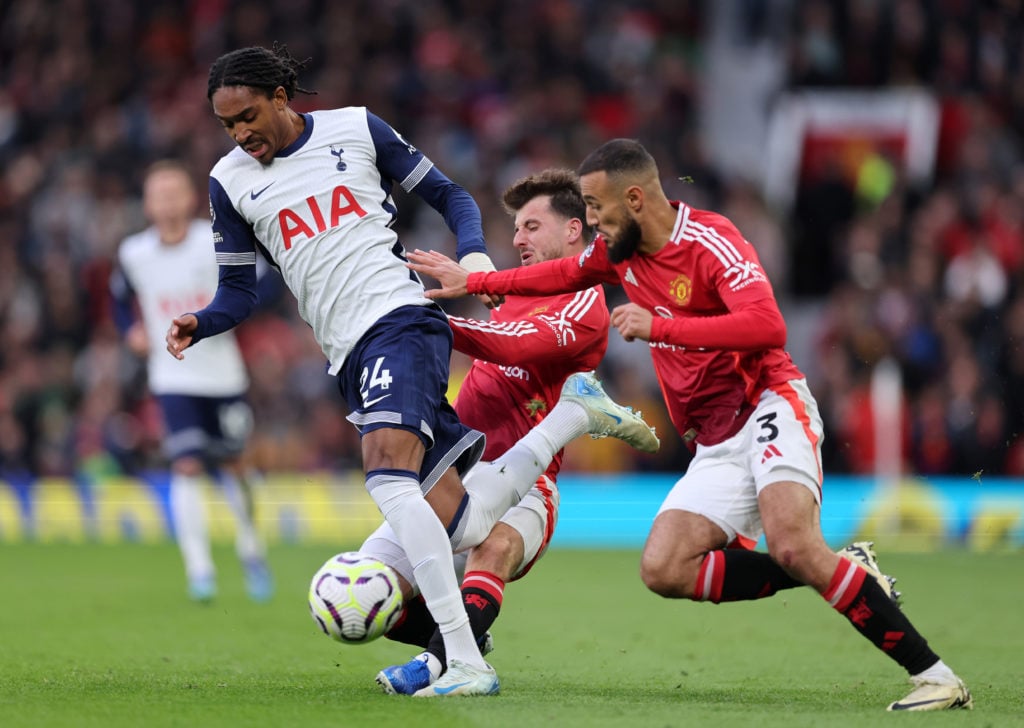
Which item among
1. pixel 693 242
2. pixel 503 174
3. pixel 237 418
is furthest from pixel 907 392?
pixel 693 242

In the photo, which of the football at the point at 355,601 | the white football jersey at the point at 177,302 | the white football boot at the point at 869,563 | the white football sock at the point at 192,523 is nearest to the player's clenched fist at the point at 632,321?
the white football boot at the point at 869,563

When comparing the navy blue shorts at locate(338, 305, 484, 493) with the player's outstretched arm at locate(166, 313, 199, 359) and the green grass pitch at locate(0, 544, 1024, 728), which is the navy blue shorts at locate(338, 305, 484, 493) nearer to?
the player's outstretched arm at locate(166, 313, 199, 359)

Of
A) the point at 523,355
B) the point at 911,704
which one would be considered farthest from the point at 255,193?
the point at 911,704

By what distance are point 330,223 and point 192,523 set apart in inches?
184

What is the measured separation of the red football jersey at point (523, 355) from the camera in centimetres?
646

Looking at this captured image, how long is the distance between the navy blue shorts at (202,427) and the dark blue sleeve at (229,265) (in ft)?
14.1

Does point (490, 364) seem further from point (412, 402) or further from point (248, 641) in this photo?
point (248, 641)

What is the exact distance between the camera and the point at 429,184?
6.36 m

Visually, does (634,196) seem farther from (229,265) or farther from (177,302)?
(177,302)

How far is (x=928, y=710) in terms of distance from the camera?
5461mm

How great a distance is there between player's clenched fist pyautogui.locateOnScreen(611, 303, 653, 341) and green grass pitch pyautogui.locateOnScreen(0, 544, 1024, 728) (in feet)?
4.53

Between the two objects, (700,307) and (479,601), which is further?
(479,601)

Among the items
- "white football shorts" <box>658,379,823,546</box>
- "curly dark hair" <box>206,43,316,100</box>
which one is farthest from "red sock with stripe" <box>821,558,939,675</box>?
"curly dark hair" <box>206,43,316,100</box>

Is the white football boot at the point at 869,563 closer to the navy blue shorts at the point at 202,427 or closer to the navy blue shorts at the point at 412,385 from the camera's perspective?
the navy blue shorts at the point at 412,385
